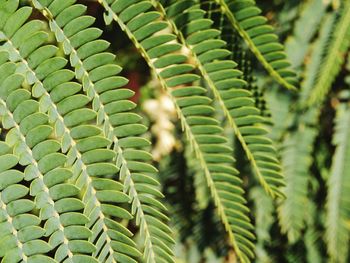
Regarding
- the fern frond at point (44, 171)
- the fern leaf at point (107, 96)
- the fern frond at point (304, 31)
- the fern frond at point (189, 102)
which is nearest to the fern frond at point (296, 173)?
the fern frond at point (304, 31)

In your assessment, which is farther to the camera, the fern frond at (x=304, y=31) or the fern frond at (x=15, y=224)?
the fern frond at (x=304, y=31)

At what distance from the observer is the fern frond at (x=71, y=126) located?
0.68 meters

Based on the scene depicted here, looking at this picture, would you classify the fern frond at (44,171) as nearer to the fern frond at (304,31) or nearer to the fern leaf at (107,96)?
the fern leaf at (107,96)

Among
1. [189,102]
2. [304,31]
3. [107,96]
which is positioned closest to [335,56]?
[304,31]

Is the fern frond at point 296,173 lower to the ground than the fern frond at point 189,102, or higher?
lower

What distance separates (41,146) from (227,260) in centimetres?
114

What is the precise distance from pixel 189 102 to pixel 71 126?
0.24m

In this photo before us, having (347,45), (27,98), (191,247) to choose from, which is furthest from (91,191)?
(191,247)

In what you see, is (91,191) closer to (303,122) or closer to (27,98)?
(27,98)

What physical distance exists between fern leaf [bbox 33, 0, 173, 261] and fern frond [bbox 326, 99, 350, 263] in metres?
0.75

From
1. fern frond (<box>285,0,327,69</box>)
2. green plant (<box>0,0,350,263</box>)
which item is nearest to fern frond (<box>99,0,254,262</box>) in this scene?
green plant (<box>0,0,350,263</box>)

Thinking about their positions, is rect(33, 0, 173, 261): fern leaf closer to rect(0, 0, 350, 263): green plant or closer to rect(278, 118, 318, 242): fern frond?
rect(0, 0, 350, 263): green plant

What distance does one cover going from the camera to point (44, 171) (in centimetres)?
66

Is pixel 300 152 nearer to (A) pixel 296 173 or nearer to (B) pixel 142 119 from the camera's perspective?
(A) pixel 296 173
